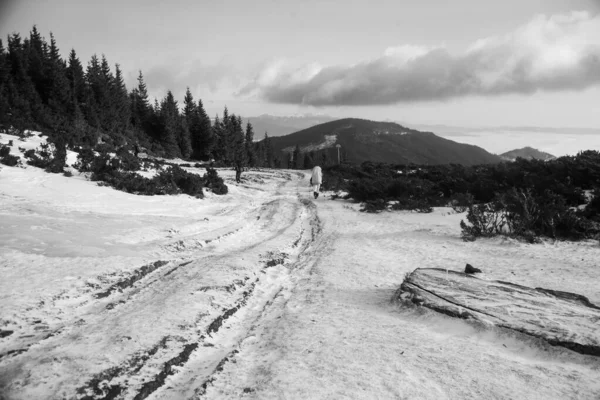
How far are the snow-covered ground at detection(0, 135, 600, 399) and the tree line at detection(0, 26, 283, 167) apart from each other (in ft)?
57.7

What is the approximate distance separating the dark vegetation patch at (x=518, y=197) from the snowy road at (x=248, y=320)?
41.4 inches

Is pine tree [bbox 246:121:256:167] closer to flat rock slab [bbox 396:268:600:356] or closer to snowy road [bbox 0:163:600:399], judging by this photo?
snowy road [bbox 0:163:600:399]

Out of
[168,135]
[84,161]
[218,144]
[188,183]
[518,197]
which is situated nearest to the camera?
[518,197]

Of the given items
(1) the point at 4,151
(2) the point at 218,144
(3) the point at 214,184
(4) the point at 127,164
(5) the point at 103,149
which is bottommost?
(3) the point at 214,184

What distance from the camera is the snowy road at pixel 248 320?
2.25m

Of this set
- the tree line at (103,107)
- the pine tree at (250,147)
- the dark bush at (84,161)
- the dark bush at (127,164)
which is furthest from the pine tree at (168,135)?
the dark bush at (84,161)

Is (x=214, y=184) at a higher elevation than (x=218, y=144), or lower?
lower

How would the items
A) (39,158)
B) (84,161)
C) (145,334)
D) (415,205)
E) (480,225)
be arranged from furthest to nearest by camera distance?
(84,161) → (415,205) → (39,158) → (480,225) → (145,334)

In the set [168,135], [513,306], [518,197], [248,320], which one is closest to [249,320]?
[248,320]

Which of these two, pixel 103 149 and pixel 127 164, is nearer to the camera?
pixel 127 164

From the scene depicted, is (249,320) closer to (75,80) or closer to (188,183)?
(188,183)

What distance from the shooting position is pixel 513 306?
332 centimetres

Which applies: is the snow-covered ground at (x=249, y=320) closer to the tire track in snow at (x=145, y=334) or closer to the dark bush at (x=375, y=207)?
the tire track in snow at (x=145, y=334)

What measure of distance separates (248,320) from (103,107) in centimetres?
6115
